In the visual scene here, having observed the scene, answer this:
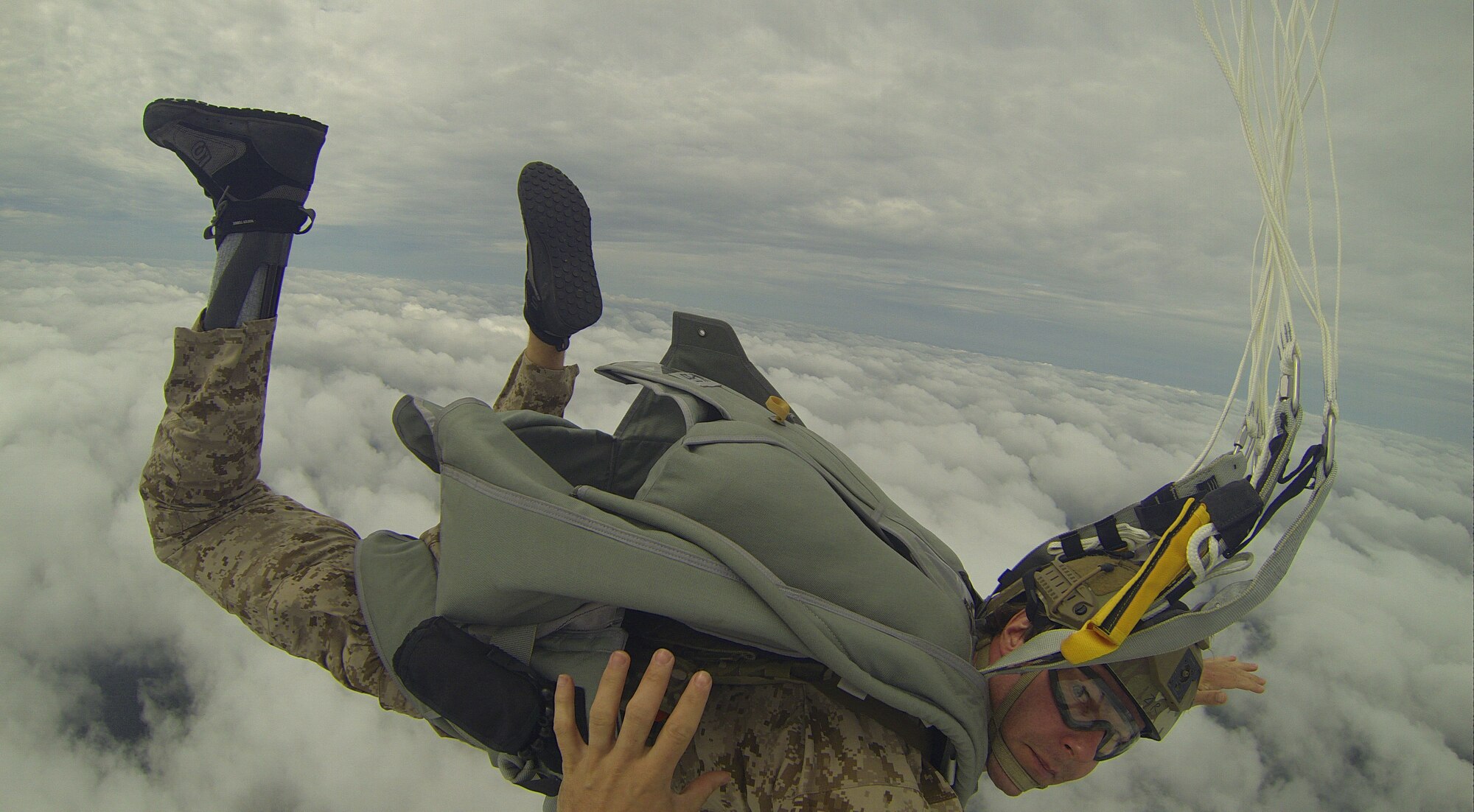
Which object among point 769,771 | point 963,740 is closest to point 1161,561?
point 963,740

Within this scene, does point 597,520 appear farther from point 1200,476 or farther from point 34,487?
point 34,487

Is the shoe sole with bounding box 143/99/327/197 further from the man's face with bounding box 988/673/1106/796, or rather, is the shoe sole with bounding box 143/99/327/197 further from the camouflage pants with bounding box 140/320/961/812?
the man's face with bounding box 988/673/1106/796

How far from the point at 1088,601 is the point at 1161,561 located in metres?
0.31

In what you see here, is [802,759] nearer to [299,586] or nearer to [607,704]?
[607,704]

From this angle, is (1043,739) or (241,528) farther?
(241,528)

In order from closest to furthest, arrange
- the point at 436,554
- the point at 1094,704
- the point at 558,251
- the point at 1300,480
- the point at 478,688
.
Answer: the point at 1300,480
the point at 478,688
the point at 1094,704
the point at 436,554
the point at 558,251

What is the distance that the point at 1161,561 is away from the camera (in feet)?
4.57

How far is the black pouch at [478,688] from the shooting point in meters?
1.47

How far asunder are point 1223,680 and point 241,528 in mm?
3456

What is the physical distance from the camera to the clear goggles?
1.70 metres

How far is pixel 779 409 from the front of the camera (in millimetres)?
1913

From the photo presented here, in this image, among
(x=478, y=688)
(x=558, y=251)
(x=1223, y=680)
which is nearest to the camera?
(x=478, y=688)

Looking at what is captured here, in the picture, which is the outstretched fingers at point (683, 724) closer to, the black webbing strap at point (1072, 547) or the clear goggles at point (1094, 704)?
the clear goggles at point (1094, 704)

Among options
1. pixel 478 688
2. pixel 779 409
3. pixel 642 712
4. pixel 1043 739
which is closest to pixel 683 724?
pixel 642 712
